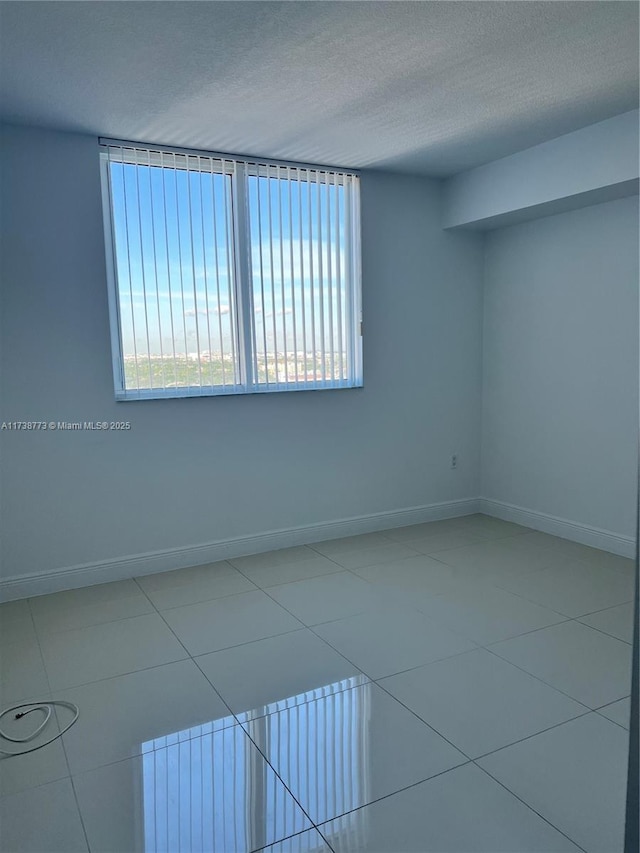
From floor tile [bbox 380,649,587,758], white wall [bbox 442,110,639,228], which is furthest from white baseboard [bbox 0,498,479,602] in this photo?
white wall [bbox 442,110,639,228]

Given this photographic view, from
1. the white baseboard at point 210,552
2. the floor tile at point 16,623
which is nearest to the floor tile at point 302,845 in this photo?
the floor tile at point 16,623

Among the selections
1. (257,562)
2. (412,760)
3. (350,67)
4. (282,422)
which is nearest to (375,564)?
(257,562)

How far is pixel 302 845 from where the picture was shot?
1.72 metres

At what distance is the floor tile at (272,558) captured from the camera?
12.8 ft

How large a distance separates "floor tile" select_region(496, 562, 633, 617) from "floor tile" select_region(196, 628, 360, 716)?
126 centimetres

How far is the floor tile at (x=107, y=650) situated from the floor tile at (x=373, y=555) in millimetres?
1292

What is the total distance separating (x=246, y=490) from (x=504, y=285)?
254cm

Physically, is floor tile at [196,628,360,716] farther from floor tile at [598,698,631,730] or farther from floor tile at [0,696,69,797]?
floor tile at [598,698,631,730]

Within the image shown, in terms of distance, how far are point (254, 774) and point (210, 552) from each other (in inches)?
81.5

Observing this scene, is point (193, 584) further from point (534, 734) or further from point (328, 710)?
point (534, 734)

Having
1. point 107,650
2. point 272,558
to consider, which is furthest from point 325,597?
point 107,650

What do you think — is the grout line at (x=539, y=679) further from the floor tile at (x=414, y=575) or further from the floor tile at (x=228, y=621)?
the floor tile at (x=228, y=621)

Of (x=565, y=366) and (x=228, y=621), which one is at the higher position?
(x=565, y=366)

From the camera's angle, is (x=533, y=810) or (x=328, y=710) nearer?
(x=533, y=810)
